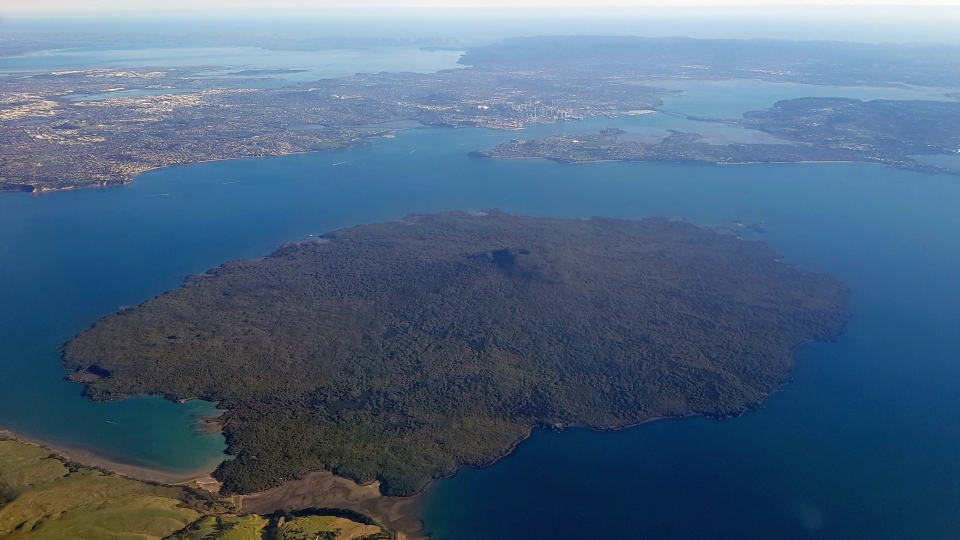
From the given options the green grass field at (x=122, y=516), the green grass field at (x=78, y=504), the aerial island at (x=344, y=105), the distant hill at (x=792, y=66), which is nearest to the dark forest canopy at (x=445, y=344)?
the green grass field at (x=122, y=516)

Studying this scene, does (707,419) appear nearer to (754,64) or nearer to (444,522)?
(444,522)

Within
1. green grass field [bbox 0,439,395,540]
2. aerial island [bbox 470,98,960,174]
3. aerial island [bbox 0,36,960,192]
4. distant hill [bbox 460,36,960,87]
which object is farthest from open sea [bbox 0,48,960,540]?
distant hill [bbox 460,36,960,87]

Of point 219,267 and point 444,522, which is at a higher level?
point 219,267

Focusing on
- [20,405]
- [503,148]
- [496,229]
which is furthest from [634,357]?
[503,148]

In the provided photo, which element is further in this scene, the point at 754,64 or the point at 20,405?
the point at 754,64

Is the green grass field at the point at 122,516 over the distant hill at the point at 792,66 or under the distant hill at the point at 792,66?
under

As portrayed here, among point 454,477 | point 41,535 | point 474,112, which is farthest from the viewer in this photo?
A: point 474,112

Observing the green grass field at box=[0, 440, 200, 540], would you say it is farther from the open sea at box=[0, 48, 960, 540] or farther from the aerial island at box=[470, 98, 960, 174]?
the aerial island at box=[470, 98, 960, 174]

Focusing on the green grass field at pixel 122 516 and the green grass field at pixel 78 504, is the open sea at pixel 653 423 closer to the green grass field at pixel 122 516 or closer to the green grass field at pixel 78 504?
the green grass field at pixel 78 504
